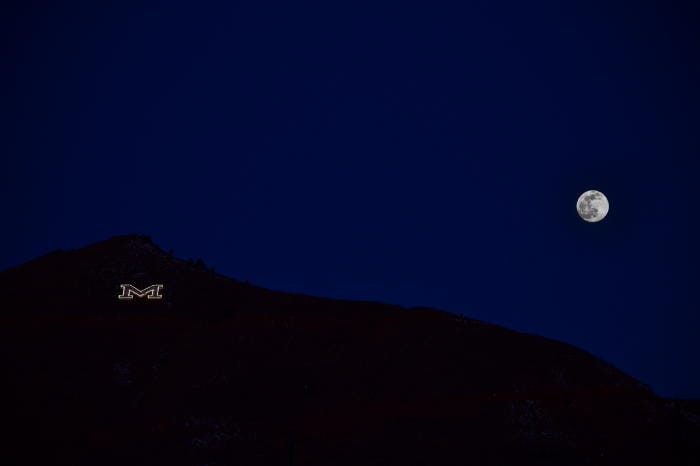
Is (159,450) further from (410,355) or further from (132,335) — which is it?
(410,355)

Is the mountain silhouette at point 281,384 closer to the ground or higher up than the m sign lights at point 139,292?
closer to the ground

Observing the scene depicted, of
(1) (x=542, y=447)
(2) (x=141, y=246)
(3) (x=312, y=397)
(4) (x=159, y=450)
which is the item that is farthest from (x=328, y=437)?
(2) (x=141, y=246)

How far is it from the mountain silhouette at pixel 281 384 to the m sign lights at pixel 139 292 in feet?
1.63

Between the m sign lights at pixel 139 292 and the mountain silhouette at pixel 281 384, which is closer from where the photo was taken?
the mountain silhouette at pixel 281 384

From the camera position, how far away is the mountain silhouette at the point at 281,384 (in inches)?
1098

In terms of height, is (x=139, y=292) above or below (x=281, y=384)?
above

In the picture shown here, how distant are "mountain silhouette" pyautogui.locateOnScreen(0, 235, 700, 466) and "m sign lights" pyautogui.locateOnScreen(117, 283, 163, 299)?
50cm

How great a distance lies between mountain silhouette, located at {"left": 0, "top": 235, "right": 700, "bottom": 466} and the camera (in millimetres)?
27891

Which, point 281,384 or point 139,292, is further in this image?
point 139,292

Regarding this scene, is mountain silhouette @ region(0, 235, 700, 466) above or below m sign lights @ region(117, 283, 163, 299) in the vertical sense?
below

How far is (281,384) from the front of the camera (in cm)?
3412

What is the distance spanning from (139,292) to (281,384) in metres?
15.2

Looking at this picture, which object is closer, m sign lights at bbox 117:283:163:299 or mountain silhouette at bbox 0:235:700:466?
mountain silhouette at bbox 0:235:700:466

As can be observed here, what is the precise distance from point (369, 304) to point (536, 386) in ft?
51.7
